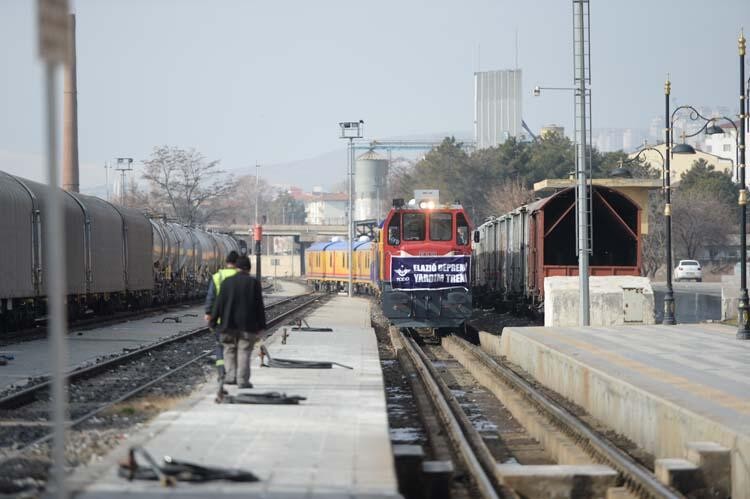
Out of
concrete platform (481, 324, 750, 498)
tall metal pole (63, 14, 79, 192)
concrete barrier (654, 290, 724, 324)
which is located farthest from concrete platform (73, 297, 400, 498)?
tall metal pole (63, 14, 79, 192)

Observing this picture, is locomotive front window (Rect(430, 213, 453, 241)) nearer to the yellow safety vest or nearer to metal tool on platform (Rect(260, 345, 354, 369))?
metal tool on platform (Rect(260, 345, 354, 369))

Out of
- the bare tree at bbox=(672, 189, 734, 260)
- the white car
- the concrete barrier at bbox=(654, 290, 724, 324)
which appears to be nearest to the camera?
the concrete barrier at bbox=(654, 290, 724, 324)

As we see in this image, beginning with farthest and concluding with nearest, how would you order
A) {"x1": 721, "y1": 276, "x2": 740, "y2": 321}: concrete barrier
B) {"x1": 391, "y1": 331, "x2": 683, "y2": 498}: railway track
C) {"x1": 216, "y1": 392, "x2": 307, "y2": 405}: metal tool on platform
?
{"x1": 721, "y1": 276, "x2": 740, "y2": 321}: concrete barrier, {"x1": 216, "y1": 392, "x2": 307, "y2": 405}: metal tool on platform, {"x1": 391, "y1": 331, "x2": 683, "y2": 498}: railway track

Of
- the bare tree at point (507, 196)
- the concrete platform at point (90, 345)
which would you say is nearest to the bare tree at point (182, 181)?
the bare tree at point (507, 196)

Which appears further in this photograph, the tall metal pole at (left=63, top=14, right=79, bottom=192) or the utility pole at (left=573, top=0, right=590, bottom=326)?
the tall metal pole at (left=63, top=14, right=79, bottom=192)

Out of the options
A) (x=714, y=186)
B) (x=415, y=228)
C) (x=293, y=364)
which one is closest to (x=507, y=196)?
(x=714, y=186)

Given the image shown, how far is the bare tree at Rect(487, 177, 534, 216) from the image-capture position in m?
89.9

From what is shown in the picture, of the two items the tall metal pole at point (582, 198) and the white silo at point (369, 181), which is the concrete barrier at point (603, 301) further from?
the white silo at point (369, 181)

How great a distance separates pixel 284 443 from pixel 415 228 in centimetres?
1933

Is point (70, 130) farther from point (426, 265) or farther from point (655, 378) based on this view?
point (655, 378)

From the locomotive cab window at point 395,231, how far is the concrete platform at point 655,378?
3.93 metres

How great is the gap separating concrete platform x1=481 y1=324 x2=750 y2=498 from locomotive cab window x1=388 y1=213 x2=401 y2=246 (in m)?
3.93

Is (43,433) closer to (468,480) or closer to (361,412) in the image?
(361,412)

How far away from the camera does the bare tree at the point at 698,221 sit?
9394cm
